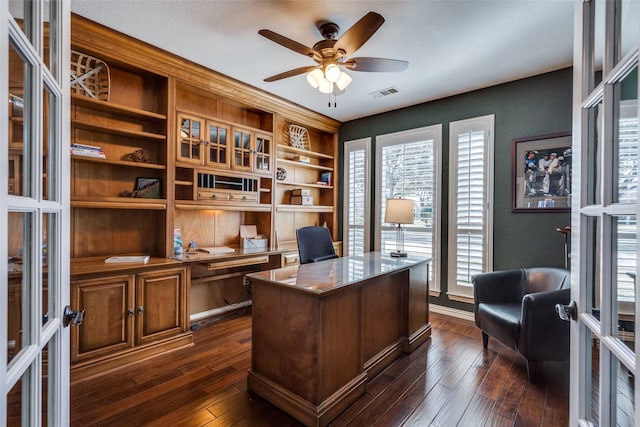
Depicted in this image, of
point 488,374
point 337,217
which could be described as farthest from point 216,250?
point 488,374

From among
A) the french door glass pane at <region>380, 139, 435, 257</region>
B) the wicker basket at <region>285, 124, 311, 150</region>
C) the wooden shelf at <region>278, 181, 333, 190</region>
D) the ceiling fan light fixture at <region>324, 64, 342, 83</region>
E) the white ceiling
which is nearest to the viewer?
the white ceiling

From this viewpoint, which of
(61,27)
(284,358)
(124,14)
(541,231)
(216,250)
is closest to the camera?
(61,27)

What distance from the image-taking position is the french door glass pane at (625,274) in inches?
26.4

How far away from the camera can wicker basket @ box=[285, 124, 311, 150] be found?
4465 mm

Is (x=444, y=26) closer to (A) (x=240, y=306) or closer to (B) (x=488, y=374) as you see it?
(B) (x=488, y=374)

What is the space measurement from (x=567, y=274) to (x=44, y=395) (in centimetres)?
333

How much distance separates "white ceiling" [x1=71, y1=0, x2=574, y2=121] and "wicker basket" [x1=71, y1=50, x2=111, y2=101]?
385mm

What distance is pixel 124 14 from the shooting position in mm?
2277

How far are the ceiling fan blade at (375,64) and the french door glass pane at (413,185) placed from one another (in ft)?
5.94

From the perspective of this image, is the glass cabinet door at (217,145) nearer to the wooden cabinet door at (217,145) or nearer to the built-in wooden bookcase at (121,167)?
the wooden cabinet door at (217,145)

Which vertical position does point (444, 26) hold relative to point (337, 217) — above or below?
above

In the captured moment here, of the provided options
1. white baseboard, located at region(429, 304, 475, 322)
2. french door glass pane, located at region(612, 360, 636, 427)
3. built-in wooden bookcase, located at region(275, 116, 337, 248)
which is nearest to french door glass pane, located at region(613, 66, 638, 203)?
french door glass pane, located at region(612, 360, 636, 427)

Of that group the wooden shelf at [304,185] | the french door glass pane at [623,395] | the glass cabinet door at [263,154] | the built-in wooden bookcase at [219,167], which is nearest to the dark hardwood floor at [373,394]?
the french door glass pane at [623,395]

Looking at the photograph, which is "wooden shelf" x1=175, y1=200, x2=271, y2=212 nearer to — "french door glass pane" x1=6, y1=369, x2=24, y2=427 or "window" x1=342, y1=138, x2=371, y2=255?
"window" x1=342, y1=138, x2=371, y2=255
